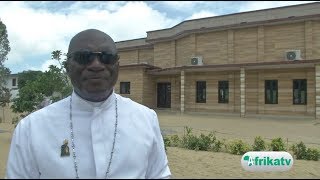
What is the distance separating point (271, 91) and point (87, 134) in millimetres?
25771

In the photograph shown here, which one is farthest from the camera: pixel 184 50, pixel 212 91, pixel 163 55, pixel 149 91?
pixel 163 55

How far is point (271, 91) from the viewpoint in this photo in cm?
2623

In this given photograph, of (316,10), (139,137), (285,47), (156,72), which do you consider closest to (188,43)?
(156,72)

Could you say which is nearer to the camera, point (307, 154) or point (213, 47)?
point (307, 154)

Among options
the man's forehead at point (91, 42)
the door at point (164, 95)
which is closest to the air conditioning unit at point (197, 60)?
the door at point (164, 95)

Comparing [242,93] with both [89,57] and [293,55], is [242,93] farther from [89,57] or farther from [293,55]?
[89,57]

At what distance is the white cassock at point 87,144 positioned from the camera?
167 cm

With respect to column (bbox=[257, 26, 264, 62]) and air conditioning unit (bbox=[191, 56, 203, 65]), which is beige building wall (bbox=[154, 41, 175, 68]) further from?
column (bbox=[257, 26, 264, 62])

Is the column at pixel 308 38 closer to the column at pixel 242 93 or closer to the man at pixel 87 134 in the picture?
the column at pixel 242 93

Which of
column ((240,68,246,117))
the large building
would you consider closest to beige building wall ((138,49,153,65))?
the large building

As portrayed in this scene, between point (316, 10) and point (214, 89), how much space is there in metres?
9.07

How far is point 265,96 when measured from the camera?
26.5m

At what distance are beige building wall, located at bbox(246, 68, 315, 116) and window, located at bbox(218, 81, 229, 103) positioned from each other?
67.3 inches

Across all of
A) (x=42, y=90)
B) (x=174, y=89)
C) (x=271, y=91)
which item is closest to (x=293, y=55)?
(x=271, y=91)
